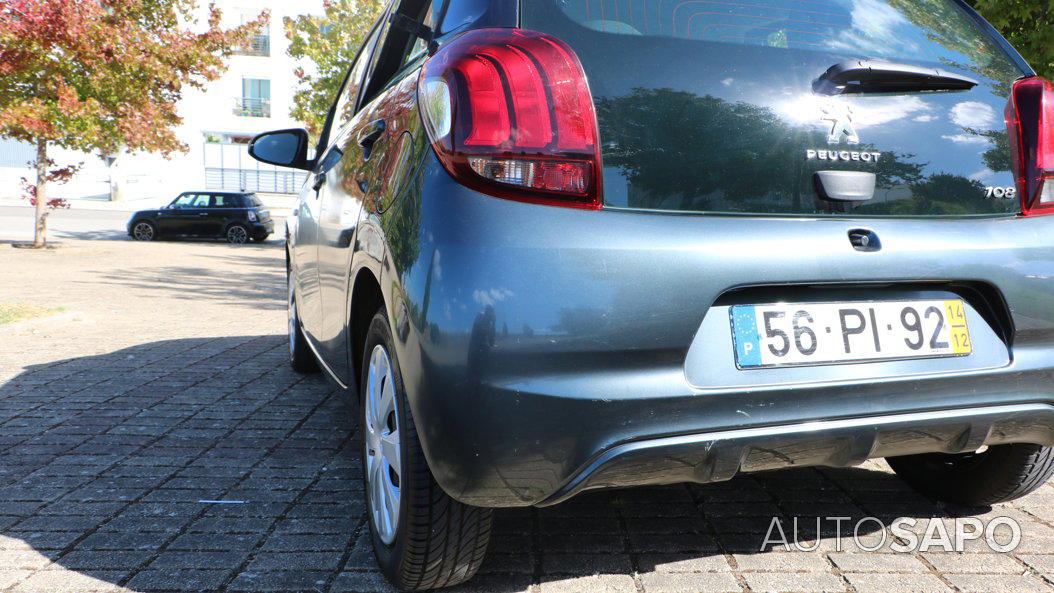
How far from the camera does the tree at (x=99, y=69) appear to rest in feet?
50.8

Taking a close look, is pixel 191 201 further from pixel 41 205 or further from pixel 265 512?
pixel 265 512

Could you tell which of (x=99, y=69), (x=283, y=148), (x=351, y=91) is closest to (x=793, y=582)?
(x=351, y=91)

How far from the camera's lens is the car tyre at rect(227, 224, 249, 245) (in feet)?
79.5

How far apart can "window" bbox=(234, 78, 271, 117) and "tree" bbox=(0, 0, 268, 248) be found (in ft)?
102

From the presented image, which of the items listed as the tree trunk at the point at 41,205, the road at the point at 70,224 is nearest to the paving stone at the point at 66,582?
the tree trunk at the point at 41,205

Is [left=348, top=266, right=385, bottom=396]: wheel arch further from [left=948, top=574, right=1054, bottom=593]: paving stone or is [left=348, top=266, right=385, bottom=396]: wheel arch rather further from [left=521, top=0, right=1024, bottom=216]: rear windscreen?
[left=948, top=574, right=1054, bottom=593]: paving stone

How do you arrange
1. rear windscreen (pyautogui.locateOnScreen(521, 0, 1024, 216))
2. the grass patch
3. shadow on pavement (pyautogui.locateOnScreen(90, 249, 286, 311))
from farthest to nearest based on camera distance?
shadow on pavement (pyautogui.locateOnScreen(90, 249, 286, 311)), the grass patch, rear windscreen (pyautogui.locateOnScreen(521, 0, 1024, 216))

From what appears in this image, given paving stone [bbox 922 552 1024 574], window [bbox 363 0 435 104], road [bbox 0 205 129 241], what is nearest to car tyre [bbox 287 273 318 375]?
window [bbox 363 0 435 104]

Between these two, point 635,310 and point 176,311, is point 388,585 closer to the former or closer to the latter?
point 635,310

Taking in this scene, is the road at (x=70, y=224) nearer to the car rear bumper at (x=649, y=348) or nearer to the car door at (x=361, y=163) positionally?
the car door at (x=361, y=163)

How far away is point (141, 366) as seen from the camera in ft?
18.5

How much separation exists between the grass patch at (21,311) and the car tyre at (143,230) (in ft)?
54.1

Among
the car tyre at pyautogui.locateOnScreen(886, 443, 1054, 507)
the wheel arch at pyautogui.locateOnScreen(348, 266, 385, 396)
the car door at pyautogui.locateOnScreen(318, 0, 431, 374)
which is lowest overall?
the car tyre at pyautogui.locateOnScreen(886, 443, 1054, 507)

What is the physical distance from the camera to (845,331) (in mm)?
1978
